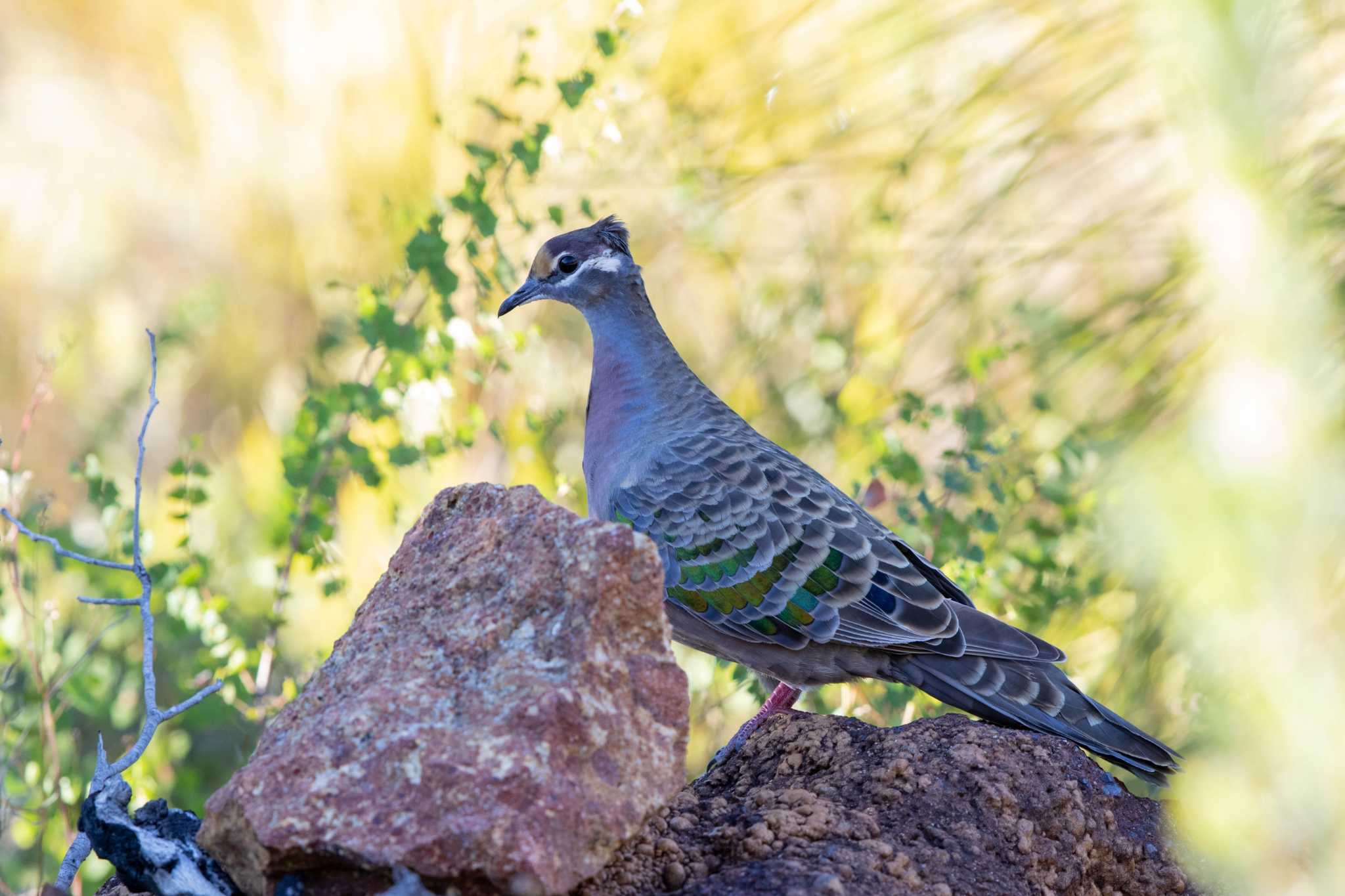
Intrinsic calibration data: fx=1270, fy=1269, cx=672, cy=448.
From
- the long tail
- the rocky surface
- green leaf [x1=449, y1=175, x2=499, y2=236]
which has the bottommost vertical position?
the rocky surface

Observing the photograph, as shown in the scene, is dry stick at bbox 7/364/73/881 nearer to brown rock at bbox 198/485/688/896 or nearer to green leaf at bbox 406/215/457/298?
green leaf at bbox 406/215/457/298

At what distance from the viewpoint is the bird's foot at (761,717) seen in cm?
331

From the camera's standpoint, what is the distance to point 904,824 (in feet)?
8.75

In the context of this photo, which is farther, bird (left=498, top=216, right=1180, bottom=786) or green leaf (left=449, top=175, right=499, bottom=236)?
green leaf (left=449, top=175, right=499, bottom=236)

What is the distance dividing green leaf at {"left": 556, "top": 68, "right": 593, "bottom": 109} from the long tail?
220cm

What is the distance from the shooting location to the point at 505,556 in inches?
97.5

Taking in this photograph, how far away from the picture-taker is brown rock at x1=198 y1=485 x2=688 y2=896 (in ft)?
6.63

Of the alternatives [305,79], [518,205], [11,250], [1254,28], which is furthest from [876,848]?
[11,250]

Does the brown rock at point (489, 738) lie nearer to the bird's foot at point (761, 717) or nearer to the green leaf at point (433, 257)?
the bird's foot at point (761, 717)

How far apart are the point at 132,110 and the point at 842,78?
501 cm

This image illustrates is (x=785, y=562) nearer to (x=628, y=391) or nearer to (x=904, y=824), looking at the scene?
(x=628, y=391)

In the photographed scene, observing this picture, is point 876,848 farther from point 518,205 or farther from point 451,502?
point 518,205

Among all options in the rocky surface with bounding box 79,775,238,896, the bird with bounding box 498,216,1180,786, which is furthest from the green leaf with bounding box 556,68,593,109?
the rocky surface with bounding box 79,775,238,896

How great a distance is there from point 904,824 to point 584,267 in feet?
8.23
